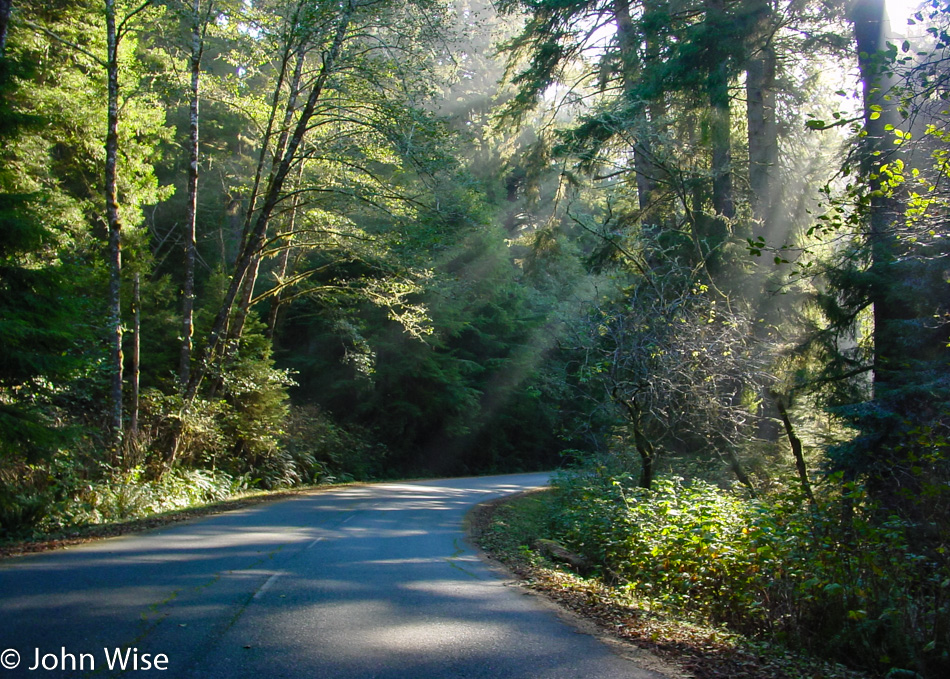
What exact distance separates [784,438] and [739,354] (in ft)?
12.4

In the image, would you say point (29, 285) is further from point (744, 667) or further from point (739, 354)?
point (739, 354)

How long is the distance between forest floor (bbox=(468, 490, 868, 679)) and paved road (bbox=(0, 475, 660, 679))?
0.41 meters

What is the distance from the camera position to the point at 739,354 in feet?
43.1

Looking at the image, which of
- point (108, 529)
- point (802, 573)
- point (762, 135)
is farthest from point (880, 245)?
point (108, 529)

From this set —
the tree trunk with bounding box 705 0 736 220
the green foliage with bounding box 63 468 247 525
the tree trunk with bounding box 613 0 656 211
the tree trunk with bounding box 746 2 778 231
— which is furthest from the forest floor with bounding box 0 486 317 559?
the tree trunk with bounding box 746 2 778 231

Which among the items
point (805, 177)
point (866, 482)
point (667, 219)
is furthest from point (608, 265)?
point (866, 482)

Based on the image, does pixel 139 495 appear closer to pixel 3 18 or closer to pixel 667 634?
pixel 3 18

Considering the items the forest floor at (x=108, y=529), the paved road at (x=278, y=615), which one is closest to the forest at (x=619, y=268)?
the forest floor at (x=108, y=529)

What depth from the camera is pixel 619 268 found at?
18312 millimetres

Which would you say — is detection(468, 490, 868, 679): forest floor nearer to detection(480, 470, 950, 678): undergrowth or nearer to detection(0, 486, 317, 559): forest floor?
detection(480, 470, 950, 678): undergrowth

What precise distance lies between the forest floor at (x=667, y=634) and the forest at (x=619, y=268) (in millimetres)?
544

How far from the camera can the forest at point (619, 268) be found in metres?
7.41

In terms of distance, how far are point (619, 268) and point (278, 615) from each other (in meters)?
14.3

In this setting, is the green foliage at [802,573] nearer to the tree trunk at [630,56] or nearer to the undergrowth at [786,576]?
the undergrowth at [786,576]
